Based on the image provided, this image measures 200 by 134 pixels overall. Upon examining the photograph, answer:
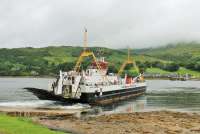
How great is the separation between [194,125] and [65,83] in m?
32.5

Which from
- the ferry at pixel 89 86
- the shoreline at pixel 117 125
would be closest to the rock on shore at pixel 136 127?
the shoreline at pixel 117 125

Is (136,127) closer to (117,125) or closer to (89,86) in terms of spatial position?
(117,125)

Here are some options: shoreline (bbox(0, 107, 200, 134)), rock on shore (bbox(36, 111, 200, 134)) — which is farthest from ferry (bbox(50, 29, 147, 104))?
rock on shore (bbox(36, 111, 200, 134))

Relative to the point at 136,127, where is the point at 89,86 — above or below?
above

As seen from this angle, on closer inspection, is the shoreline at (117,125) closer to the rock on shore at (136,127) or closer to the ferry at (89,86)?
the rock on shore at (136,127)

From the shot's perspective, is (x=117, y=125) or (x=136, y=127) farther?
(x=117, y=125)

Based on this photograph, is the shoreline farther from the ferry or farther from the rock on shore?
the ferry

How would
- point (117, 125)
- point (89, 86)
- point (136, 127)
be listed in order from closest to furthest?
1. point (136, 127)
2. point (117, 125)
3. point (89, 86)

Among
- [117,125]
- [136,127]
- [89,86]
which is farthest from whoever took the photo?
[89,86]

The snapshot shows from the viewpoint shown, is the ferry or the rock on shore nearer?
the rock on shore

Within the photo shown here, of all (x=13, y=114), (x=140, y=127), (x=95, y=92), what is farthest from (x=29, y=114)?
(x=95, y=92)

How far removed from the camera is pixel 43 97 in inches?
2837

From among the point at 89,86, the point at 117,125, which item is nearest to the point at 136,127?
the point at 117,125

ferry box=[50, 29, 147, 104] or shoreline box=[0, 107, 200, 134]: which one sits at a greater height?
ferry box=[50, 29, 147, 104]
